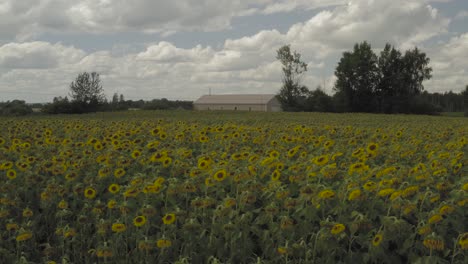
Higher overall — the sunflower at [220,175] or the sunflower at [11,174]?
the sunflower at [220,175]

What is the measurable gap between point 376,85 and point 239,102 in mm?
44198

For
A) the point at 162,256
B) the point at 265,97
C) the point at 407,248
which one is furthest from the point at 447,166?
the point at 265,97

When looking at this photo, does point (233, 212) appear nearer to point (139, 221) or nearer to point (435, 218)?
point (139, 221)

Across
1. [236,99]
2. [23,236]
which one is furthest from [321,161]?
[236,99]

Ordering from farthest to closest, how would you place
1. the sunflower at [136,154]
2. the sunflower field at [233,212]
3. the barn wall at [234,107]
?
the barn wall at [234,107]
the sunflower at [136,154]
the sunflower field at [233,212]

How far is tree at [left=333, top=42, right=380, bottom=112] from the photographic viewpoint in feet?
213

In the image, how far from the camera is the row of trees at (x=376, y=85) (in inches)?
2552

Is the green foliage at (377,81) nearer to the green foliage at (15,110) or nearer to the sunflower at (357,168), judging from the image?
the green foliage at (15,110)

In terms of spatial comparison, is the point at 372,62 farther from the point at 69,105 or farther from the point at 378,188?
the point at 378,188

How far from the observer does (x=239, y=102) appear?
10669 cm

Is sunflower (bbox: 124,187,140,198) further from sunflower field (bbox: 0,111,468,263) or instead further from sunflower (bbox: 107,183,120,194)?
sunflower (bbox: 107,183,120,194)

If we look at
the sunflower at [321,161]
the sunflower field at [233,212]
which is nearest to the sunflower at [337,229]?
the sunflower field at [233,212]

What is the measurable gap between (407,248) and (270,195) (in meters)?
1.20

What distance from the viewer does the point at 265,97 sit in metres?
106
